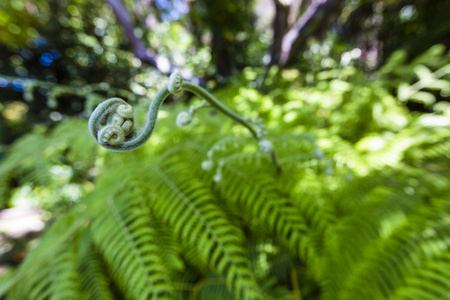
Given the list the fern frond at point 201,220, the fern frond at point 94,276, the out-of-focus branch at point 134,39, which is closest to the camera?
the fern frond at point 201,220

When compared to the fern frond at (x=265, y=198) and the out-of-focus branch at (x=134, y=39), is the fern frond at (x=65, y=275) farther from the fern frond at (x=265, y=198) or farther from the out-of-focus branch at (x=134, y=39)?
the out-of-focus branch at (x=134, y=39)

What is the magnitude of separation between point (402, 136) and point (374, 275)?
903 millimetres

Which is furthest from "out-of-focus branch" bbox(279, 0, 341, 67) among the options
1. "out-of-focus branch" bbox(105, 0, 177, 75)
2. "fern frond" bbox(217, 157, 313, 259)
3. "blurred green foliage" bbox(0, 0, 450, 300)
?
"fern frond" bbox(217, 157, 313, 259)

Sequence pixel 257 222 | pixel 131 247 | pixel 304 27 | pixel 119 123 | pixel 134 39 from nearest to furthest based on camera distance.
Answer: pixel 119 123 → pixel 131 247 → pixel 257 222 → pixel 304 27 → pixel 134 39

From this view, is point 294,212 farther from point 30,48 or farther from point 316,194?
point 30,48

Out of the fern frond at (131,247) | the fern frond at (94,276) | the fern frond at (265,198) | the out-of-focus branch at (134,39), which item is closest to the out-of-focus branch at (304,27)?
the out-of-focus branch at (134,39)

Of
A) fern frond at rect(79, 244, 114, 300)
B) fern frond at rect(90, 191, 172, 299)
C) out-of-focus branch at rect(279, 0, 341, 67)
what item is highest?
out-of-focus branch at rect(279, 0, 341, 67)

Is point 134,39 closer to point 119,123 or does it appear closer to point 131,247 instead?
point 131,247

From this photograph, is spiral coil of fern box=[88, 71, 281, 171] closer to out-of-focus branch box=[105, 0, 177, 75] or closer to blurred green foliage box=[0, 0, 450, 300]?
blurred green foliage box=[0, 0, 450, 300]

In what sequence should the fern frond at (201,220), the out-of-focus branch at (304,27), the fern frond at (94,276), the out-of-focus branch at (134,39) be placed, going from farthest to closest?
the out-of-focus branch at (134,39)
the out-of-focus branch at (304,27)
the fern frond at (94,276)
the fern frond at (201,220)

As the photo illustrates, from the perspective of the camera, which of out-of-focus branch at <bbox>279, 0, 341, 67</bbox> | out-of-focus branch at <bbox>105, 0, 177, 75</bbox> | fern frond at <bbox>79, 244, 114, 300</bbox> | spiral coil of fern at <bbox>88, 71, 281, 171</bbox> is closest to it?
spiral coil of fern at <bbox>88, 71, 281, 171</bbox>

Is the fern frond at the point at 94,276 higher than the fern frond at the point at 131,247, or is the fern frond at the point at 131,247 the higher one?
the fern frond at the point at 131,247

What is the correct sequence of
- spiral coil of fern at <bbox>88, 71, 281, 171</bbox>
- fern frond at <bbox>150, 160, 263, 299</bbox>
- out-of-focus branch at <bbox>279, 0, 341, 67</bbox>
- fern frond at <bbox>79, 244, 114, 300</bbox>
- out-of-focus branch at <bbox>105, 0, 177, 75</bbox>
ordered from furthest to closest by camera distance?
out-of-focus branch at <bbox>105, 0, 177, 75</bbox>
out-of-focus branch at <bbox>279, 0, 341, 67</bbox>
fern frond at <bbox>79, 244, 114, 300</bbox>
fern frond at <bbox>150, 160, 263, 299</bbox>
spiral coil of fern at <bbox>88, 71, 281, 171</bbox>

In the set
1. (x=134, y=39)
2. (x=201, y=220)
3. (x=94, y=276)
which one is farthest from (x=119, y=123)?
(x=134, y=39)
